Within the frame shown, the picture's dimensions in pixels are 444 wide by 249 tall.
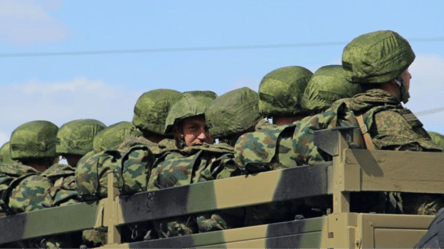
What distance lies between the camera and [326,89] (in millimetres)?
8641

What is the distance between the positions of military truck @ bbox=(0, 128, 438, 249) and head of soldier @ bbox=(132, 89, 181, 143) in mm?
2102

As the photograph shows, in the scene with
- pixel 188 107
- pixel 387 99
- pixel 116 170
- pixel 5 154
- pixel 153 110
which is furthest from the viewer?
pixel 5 154

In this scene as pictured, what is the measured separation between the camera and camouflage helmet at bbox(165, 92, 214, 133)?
9680mm

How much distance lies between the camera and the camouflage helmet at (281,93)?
349 inches

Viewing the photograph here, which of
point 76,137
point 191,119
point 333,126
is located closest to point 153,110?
point 191,119

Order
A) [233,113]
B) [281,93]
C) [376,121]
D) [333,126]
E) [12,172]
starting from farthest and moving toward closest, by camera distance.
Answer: [12,172] < [233,113] < [281,93] < [376,121] < [333,126]

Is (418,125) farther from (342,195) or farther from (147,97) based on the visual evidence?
(147,97)

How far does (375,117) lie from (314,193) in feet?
2.41

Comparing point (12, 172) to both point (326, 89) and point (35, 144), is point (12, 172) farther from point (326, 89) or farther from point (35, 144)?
point (326, 89)

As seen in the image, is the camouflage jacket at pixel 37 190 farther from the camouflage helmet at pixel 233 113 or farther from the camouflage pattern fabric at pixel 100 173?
the camouflage helmet at pixel 233 113

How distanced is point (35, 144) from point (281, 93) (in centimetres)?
409

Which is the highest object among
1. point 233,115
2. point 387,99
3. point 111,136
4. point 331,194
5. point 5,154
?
point 5,154

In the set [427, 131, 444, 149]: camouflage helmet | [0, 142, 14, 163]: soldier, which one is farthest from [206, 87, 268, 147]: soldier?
[0, 142, 14, 163]: soldier

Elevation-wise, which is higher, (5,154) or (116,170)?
(5,154)
